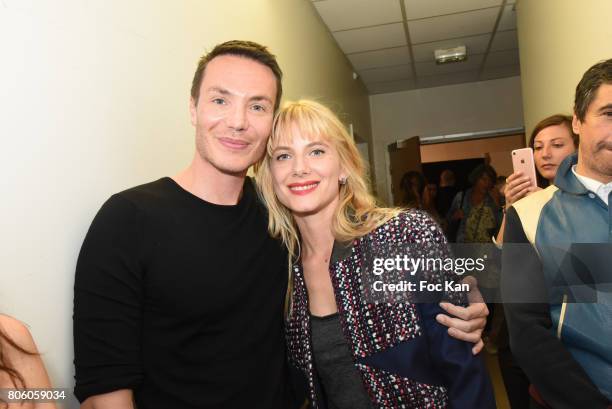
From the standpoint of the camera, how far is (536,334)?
4.57 feet

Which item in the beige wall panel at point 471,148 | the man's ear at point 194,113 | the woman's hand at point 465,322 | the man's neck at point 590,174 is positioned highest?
the beige wall panel at point 471,148

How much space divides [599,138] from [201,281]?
1.24m

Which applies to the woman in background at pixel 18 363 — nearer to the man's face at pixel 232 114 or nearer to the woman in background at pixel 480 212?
the man's face at pixel 232 114

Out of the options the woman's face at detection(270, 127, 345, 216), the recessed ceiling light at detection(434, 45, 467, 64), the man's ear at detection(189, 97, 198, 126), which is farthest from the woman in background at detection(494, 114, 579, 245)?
the recessed ceiling light at detection(434, 45, 467, 64)

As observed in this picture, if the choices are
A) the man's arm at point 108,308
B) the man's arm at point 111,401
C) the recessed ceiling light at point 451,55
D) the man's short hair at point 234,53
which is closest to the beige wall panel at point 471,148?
the recessed ceiling light at point 451,55

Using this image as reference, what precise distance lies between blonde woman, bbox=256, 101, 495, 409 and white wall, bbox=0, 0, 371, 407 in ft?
1.35

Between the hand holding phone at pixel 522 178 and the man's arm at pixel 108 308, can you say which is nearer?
the man's arm at pixel 108 308

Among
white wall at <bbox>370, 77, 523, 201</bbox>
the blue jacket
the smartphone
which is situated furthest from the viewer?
white wall at <bbox>370, 77, 523, 201</bbox>

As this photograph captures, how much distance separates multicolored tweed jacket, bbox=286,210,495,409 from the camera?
3.96 feet

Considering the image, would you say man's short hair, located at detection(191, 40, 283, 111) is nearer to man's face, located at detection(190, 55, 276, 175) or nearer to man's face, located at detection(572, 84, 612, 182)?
man's face, located at detection(190, 55, 276, 175)

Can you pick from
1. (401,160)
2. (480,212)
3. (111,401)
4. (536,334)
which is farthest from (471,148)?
(111,401)

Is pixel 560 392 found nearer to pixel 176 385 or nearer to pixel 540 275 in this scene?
pixel 540 275

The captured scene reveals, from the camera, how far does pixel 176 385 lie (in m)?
1.17

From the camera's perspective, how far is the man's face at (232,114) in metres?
1.36
